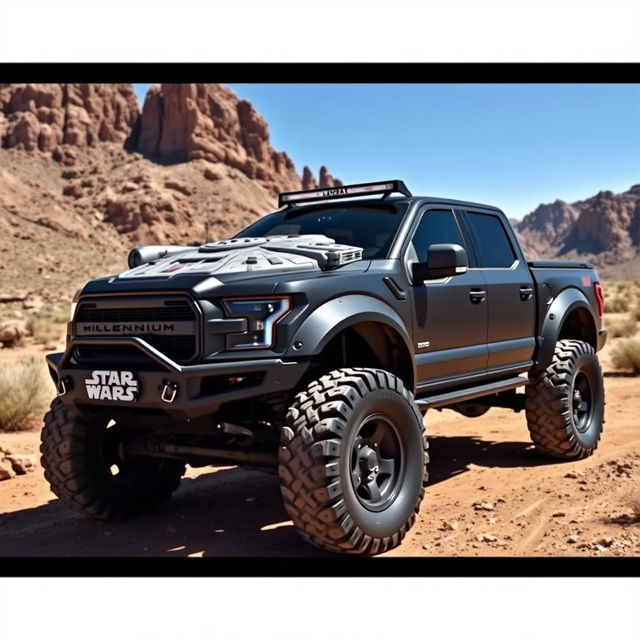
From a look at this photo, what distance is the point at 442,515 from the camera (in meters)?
5.32

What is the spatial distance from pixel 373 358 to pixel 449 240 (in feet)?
4.69

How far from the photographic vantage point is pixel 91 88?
94500 millimetres

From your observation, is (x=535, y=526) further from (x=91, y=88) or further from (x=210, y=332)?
(x=91, y=88)

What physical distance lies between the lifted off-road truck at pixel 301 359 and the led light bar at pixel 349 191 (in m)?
0.01

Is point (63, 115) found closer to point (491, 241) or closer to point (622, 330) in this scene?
point (622, 330)

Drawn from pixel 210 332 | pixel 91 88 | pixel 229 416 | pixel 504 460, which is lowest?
pixel 504 460

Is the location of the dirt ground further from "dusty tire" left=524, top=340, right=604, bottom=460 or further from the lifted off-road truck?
the lifted off-road truck

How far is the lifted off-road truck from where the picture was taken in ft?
13.8

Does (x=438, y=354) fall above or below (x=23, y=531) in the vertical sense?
above

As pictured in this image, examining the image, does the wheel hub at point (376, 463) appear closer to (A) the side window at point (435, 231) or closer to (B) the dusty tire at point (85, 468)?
(A) the side window at point (435, 231)

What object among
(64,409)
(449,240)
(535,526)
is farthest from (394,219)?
(64,409)

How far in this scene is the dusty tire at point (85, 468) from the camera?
5.18 meters

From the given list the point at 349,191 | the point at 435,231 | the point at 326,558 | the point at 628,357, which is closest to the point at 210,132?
the point at 628,357

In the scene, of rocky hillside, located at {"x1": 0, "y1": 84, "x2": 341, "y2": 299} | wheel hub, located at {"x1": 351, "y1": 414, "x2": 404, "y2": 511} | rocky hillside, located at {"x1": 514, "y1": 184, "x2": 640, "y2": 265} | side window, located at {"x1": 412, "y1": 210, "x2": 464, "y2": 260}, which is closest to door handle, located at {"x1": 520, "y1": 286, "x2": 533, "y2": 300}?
side window, located at {"x1": 412, "y1": 210, "x2": 464, "y2": 260}
